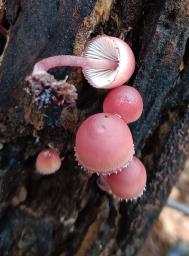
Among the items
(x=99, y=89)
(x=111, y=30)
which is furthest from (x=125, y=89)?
(x=111, y=30)

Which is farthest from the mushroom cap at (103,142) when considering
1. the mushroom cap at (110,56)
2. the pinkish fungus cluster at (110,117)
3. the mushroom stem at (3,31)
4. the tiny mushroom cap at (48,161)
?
the mushroom stem at (3,31)

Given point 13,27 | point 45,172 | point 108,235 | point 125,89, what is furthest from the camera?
point 108,235

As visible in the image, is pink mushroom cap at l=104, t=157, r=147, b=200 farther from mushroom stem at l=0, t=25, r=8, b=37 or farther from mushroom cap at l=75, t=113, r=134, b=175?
mushroom stem at l=0, t=25, r=8, b=37

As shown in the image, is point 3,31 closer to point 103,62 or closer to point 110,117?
point 103,62

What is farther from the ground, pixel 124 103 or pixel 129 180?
pixel 124 103

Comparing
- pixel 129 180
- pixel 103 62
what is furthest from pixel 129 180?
pixel 103 62

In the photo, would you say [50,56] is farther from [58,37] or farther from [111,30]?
[111,30]
